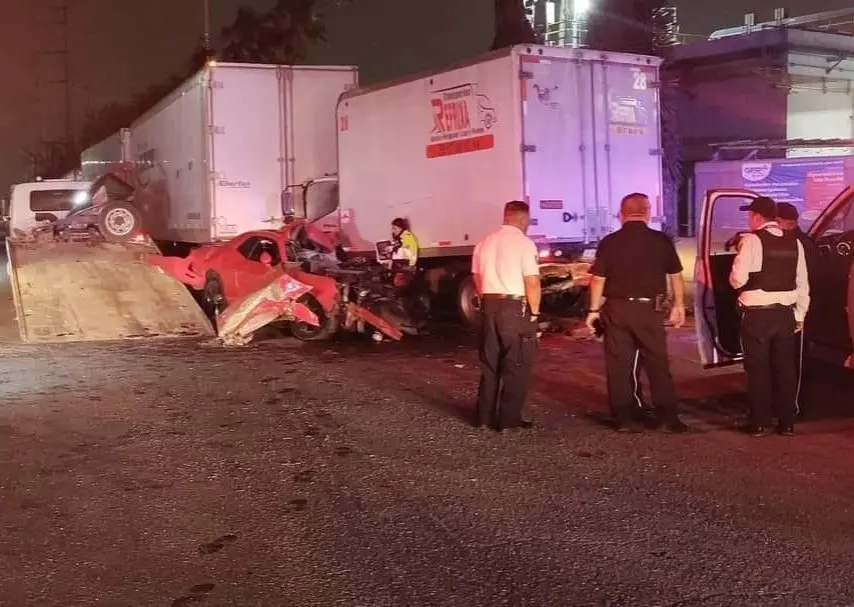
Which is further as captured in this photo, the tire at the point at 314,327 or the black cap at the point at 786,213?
the tire at the point at 314,327

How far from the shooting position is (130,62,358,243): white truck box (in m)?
15.7

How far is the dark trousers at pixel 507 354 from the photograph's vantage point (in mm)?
7141

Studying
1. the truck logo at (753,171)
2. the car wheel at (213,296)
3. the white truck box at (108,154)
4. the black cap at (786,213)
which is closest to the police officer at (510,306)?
the black cap at (786,213)

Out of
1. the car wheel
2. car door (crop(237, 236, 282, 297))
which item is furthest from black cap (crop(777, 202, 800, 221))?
the car wheel

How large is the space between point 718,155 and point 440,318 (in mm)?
16900

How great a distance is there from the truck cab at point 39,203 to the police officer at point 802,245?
20.2 metres

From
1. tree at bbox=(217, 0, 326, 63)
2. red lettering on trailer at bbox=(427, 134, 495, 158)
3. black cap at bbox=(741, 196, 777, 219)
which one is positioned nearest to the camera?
black cap at bbox=(741, 196, 777, 219)

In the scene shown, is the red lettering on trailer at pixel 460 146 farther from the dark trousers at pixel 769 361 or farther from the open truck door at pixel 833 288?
the dark trousers at pixel 769 361

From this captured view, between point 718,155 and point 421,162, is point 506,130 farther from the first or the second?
point 718,155

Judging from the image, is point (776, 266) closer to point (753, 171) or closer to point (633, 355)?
point (633, 355)

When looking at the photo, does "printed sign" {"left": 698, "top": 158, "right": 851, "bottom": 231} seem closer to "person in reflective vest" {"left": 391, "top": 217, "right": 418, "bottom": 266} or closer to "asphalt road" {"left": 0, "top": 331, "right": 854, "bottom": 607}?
"person in reflective vest" {"left": 391, "top": 217, "right": 418, "bottom": 266}

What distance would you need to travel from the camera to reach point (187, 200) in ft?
58.5

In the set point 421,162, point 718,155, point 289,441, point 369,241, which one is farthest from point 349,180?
point 718,155

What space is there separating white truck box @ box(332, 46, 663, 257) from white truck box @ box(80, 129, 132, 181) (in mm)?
14533
